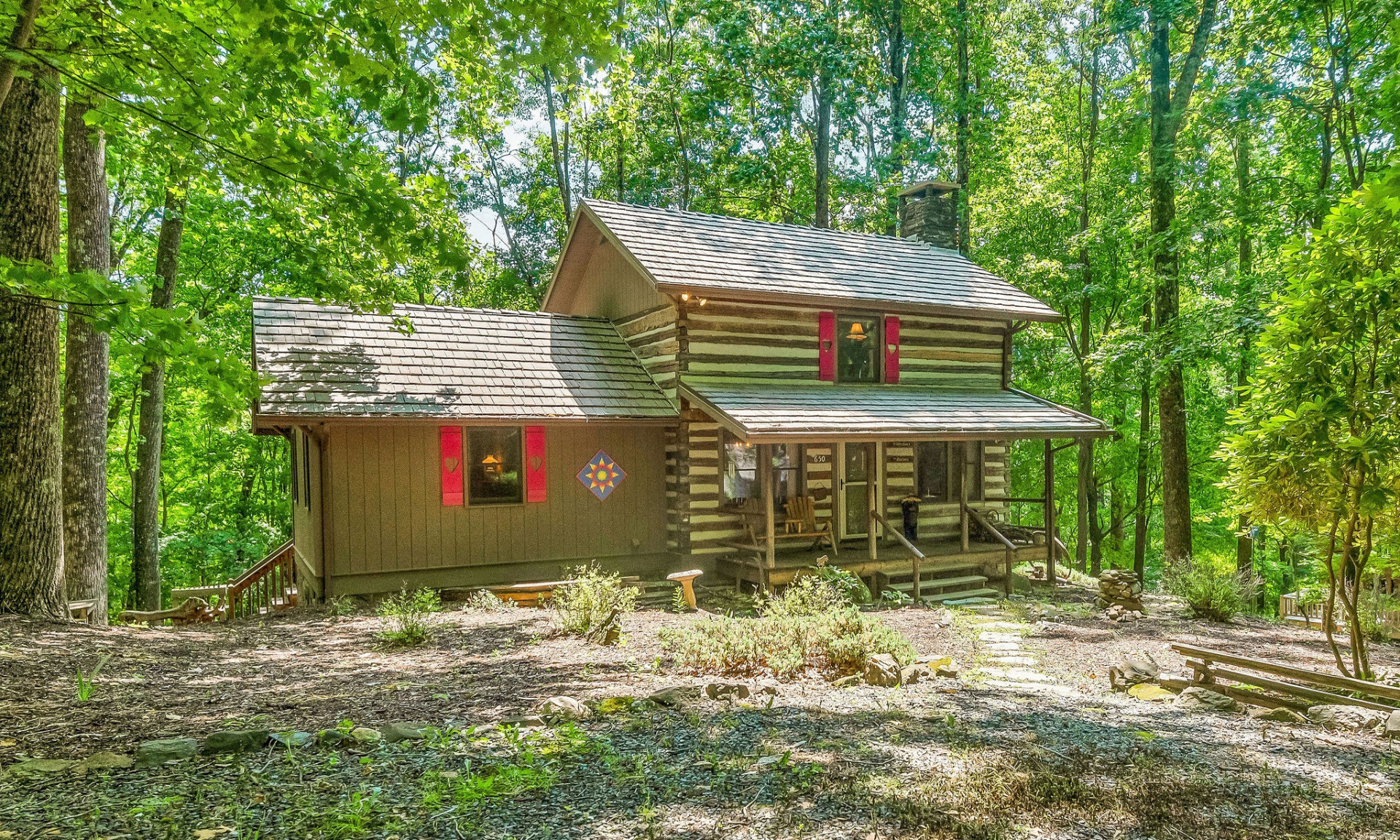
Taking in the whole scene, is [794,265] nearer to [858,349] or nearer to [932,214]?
[858,349]

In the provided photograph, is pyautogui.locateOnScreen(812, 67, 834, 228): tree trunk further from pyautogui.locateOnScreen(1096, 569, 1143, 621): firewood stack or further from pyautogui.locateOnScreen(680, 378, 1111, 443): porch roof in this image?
pyautogui.locateOnScreen(1096, 569, 1143, 621): firewood stack

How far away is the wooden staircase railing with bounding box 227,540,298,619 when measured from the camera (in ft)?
43.6

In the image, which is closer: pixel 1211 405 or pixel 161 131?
pixel 161 131

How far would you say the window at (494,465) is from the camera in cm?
1272

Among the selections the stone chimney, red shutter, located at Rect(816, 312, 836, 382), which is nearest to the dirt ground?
red shutter, located at Rect(816, 312, 836, 382)

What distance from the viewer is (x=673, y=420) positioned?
13.7 meters

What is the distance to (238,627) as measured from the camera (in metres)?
9.99

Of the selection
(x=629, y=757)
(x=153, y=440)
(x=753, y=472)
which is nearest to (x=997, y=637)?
(x=753, y=472)

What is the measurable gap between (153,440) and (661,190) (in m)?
16.5

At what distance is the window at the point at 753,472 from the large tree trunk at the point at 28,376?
9.38m

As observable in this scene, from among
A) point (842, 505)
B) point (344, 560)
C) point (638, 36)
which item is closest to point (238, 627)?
point (344, 560)

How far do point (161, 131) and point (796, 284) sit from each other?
10.2m

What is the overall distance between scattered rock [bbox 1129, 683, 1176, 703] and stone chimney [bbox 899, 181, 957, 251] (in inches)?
552

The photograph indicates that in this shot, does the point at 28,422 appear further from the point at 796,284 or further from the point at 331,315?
the point at 796,284
